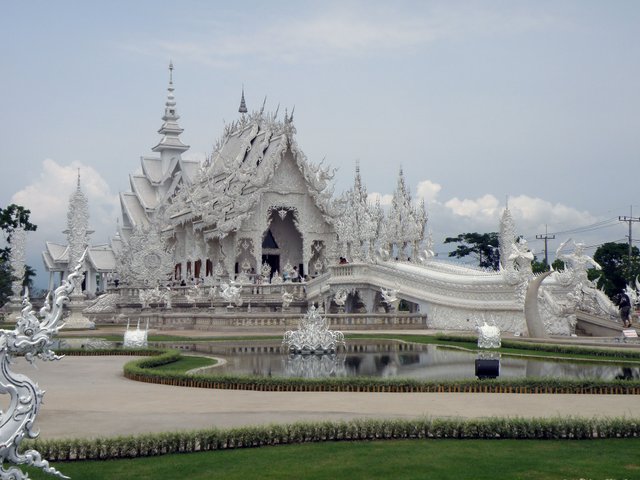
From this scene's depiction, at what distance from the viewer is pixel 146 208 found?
5966 cm

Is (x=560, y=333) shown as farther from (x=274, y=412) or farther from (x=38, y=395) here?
(x=38, y=395)

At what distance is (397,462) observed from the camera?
8.48 meters

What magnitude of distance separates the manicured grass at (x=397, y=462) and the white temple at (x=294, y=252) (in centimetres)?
1666

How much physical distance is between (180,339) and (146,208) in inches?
1356

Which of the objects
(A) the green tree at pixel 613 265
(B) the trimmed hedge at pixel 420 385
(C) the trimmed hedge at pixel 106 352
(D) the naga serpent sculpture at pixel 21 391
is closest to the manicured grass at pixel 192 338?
(C) the trimmed hedge at pixel 106 352

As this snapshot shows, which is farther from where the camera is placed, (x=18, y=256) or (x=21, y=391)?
(x=18, y=256)

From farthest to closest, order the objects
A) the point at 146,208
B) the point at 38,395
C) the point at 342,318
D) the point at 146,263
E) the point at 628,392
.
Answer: the point at 146,208 < the point at 146,263 < the point at 342,318 < the point at 628,392 < the point at 38,395

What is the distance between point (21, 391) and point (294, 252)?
44.6 m

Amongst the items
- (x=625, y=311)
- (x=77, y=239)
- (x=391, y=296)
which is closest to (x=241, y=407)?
(x=625, y=311)

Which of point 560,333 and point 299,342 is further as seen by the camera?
point 560,333

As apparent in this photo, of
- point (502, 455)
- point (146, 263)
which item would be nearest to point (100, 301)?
point (146, 263)

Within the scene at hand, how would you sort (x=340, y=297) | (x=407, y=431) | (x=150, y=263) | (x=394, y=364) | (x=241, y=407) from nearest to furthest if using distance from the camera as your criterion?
(x=407, y=431)
(x=241, y=407)
(x=394, y=364)
(x=340, y=297)
(x=150, y=263)

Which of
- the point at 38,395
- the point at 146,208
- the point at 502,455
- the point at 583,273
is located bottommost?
the point at 502,455

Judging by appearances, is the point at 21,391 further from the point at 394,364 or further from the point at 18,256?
the point at 18,256
